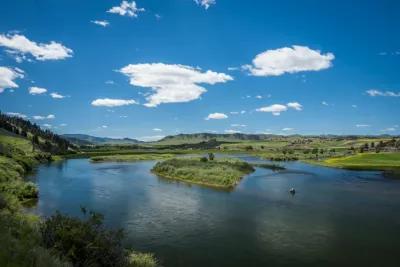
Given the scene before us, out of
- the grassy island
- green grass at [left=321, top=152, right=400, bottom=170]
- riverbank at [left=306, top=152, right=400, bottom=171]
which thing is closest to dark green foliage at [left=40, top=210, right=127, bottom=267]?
the grassy island

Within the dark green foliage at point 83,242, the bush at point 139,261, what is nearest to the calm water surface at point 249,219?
the bush at point 139,261

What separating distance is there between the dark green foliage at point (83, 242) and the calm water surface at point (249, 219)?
10.4 m

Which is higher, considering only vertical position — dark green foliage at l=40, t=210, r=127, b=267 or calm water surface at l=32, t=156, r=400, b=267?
dark green foliage at l=40, t=210, r=127, b=267

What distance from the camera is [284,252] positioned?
2814 cm

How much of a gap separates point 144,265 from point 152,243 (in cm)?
1031

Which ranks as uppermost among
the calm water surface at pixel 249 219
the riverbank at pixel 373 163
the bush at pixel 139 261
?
the riverbank at pixel 373 163

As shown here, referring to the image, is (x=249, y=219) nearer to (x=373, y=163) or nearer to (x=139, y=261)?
(x=139, y=261)

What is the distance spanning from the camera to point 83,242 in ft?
49.3

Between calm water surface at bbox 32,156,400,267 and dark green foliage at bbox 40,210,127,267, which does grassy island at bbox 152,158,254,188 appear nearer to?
calm water surface at bbox 32,156,400,267

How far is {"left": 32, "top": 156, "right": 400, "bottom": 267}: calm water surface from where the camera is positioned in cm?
2772

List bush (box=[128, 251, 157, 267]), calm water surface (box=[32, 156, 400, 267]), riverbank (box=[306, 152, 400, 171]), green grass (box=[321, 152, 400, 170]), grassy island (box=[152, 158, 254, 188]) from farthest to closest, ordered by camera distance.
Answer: green grass (box=[321, 152, 400, 170]), riverbank (box=[306, 152, 400, 171]), grassy island (box=[152, 158, 254, 188]), calm water surface (box=[32, 156, 400, 267]), bush (box=[128, 251, 157, 267])

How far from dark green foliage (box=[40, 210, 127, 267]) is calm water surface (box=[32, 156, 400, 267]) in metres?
10.4

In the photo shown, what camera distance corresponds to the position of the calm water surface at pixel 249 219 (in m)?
27.7

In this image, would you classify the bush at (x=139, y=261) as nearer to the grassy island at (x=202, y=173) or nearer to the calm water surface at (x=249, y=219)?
the calm water surface at (x=249, y=219)
